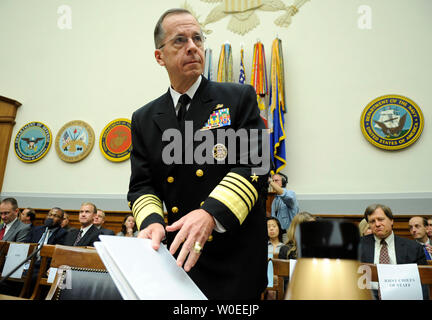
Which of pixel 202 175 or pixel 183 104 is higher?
pixel 183 104

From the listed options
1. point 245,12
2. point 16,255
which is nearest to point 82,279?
point 16,255

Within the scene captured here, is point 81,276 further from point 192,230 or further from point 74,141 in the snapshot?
point 74,141

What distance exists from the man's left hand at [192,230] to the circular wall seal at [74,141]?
262 inches

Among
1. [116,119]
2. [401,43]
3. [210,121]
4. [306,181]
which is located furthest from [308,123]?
[210,121]

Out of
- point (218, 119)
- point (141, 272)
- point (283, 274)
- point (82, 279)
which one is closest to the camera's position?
point (141, 272)

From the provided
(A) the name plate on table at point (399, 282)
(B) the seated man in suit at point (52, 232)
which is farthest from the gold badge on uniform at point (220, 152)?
(B) the seated man in suit at point (52, 232)

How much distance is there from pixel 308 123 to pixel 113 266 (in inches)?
225

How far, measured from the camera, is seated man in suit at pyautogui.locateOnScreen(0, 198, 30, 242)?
5008 mm

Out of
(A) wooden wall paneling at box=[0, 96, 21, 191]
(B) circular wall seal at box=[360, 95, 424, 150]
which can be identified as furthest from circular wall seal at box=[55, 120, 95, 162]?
(B) circular wall seal at box=[360, 95, 424, 150]

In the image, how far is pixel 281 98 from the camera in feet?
19.2

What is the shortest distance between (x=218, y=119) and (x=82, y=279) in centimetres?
78

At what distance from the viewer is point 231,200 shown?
847mm

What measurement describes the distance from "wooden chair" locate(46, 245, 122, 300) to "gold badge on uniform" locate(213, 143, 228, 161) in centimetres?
60
